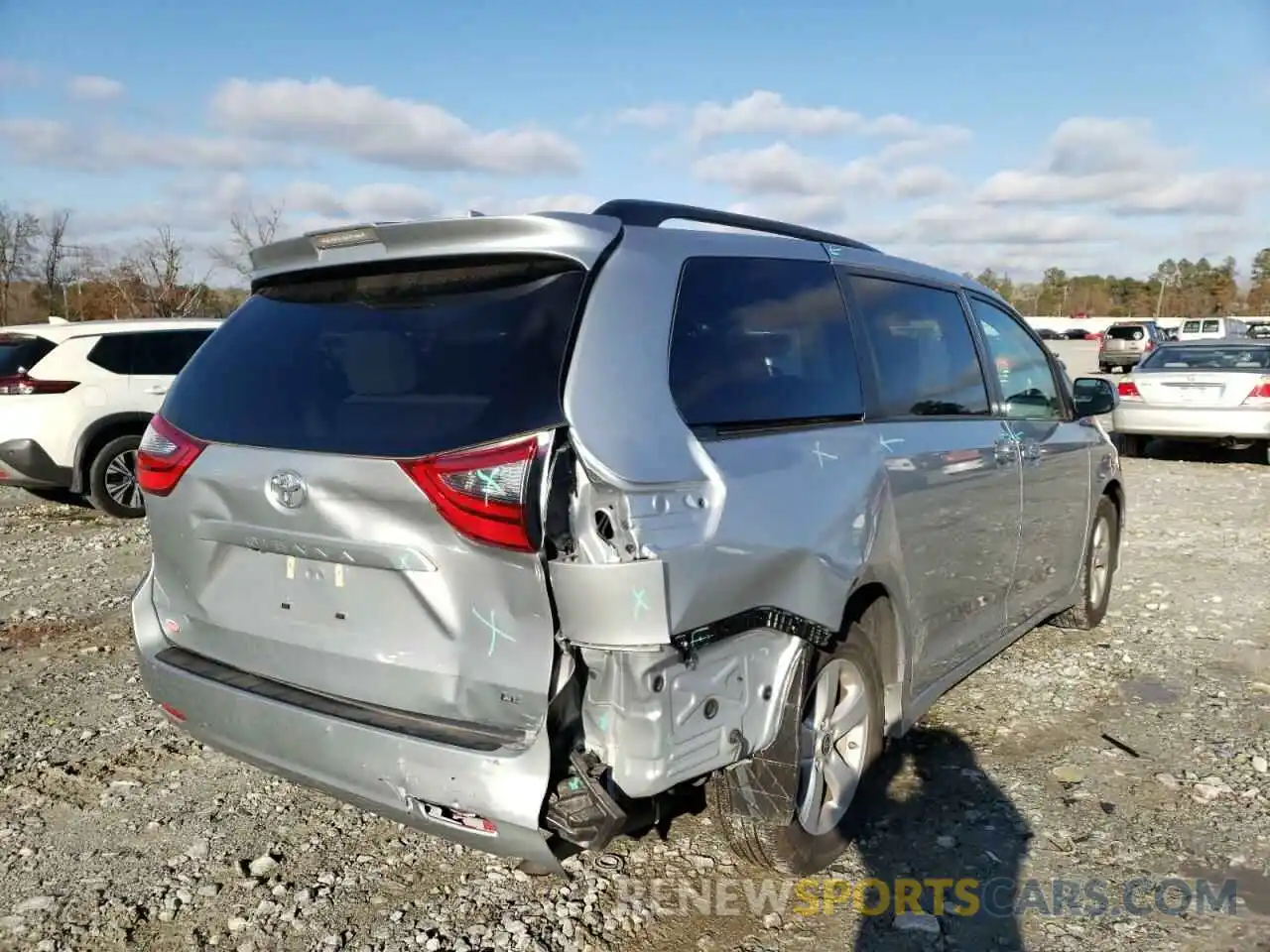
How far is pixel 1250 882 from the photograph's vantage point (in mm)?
3184

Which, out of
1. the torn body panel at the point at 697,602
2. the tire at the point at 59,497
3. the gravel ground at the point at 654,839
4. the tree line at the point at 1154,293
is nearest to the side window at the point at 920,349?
the torn body panel at the point at 697,602

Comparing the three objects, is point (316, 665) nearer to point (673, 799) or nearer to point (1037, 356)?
point (673, 799)

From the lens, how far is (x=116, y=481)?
362 inches

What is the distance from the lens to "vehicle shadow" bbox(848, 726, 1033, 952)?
2.94 meters

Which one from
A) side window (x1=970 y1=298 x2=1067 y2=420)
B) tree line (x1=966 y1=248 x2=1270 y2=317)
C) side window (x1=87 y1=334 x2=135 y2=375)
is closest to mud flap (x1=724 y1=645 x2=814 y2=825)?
side window (x1=970 y1=298 x2=1067 y2=420)

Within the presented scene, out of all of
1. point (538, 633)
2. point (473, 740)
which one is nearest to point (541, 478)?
point (538, 633)

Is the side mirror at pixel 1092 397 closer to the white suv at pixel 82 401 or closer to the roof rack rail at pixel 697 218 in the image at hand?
the roof rack rail at pixel 697 218

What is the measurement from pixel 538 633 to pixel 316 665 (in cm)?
73

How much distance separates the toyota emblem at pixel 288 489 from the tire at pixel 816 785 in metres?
1.33

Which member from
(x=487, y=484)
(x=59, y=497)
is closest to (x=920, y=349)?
(x=487, y=484)

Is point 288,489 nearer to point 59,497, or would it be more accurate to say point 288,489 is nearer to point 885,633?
point 885,633

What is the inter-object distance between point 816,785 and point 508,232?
188cm

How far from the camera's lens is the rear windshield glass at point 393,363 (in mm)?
2439

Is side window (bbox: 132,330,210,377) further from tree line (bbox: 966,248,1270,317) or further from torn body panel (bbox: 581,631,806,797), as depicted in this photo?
tree line (bbox: 966,248,1270,317)
